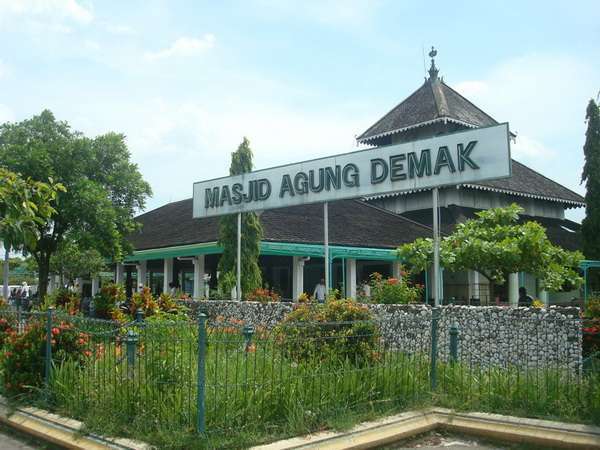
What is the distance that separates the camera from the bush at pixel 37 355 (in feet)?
27.2

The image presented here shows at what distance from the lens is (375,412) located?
7.47 m

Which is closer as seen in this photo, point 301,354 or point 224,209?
point 301,354

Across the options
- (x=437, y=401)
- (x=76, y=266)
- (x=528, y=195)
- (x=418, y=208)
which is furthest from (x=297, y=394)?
(x=76, y=266)

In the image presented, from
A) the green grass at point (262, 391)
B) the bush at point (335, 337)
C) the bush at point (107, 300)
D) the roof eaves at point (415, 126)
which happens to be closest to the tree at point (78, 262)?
the roof eaves at point (415, 126)

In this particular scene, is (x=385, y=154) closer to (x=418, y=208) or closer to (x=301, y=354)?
(x=301, y=354)

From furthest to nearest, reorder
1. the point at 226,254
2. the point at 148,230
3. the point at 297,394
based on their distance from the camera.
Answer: the point at 148,230 < the point at 226,254 < the point at 297,394

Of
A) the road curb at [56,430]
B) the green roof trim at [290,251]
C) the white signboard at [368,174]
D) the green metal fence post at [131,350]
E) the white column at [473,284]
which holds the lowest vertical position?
the road curb at [56,430]

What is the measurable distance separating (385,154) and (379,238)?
11921 millimetres

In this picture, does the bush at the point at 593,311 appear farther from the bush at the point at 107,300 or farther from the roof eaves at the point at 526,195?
the roof eaves at the point at 526,195

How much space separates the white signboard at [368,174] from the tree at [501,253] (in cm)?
333

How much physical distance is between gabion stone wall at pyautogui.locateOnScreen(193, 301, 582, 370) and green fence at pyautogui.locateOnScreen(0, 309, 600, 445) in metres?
0.35

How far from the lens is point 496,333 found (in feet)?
35.0

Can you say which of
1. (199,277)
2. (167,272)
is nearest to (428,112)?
(199,277)

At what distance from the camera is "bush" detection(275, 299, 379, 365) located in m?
7.76
